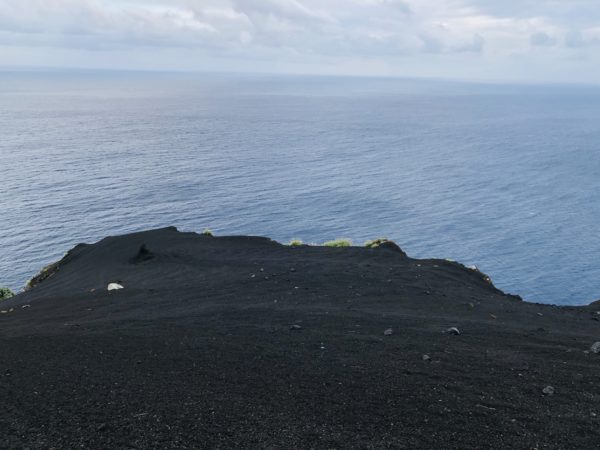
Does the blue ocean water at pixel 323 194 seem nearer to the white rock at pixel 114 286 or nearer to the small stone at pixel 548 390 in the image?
the white rock at pixel 114 286

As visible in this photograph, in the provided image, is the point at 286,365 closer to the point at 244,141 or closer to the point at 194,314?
the point at 194,314

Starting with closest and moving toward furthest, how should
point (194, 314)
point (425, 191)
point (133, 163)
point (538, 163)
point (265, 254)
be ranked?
point (194, 314)
point (265, 254)
point (425, 191)
point (133, 163)
point (538, 163)

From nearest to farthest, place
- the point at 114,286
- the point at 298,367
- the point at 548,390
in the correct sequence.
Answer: the point at 548,390 → the point at 298,367 → the point at 114,286

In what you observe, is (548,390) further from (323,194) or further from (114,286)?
(323,194)

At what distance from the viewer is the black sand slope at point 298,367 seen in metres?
10.5

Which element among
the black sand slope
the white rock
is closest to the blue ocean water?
the white rock

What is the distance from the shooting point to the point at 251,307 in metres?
20.2

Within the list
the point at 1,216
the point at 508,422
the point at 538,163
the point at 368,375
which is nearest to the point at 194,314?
the point at 368,375

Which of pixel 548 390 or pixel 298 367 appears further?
pixel 298 367

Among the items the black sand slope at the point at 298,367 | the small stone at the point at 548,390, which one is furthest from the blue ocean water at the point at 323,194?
the small stone at the point at 548,390

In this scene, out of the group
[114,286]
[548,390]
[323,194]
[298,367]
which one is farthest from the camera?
[323,194]

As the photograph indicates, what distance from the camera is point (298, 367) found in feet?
45.3

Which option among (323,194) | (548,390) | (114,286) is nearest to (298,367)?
(548,390)

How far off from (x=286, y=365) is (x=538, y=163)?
13393 centimetres
